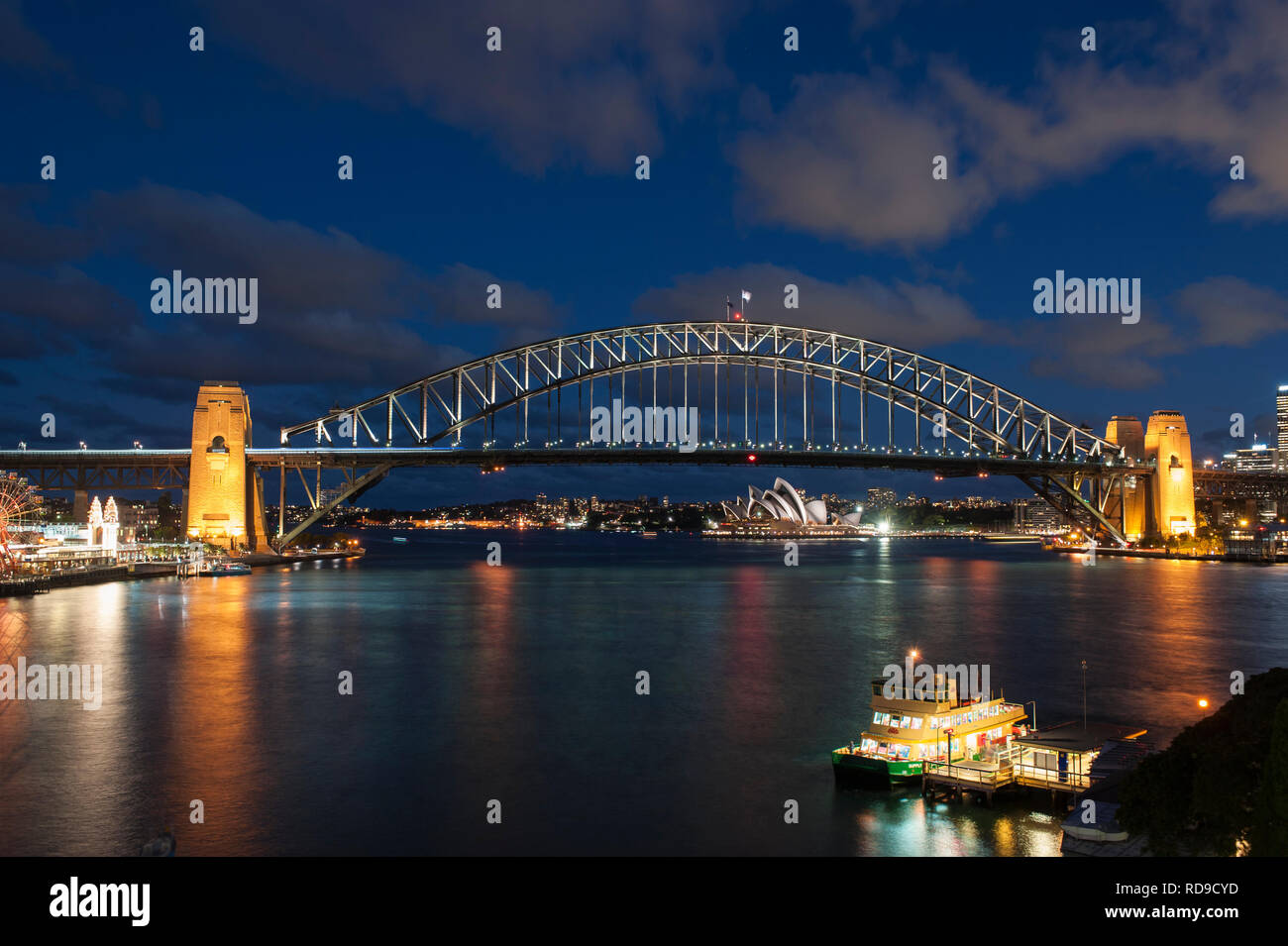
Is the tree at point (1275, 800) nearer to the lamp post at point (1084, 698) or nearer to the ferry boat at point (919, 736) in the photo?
the ferry boat at point (919, 736)

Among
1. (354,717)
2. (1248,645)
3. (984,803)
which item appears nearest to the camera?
(984,803)

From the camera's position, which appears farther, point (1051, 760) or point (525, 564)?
point (525, 564)

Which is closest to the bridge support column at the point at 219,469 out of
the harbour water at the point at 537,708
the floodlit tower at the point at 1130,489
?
the harbour water at the point at 537,708

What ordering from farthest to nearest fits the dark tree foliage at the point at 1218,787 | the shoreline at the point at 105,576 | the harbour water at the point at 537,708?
the shoreline at the point at 105,576, the harbour water at the point at 537,708, the dark tree foliage at the point at 1218,787

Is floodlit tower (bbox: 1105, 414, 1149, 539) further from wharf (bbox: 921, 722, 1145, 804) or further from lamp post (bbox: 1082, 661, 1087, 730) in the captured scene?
wharf (bbox: 921, 722, 1145, 804)
